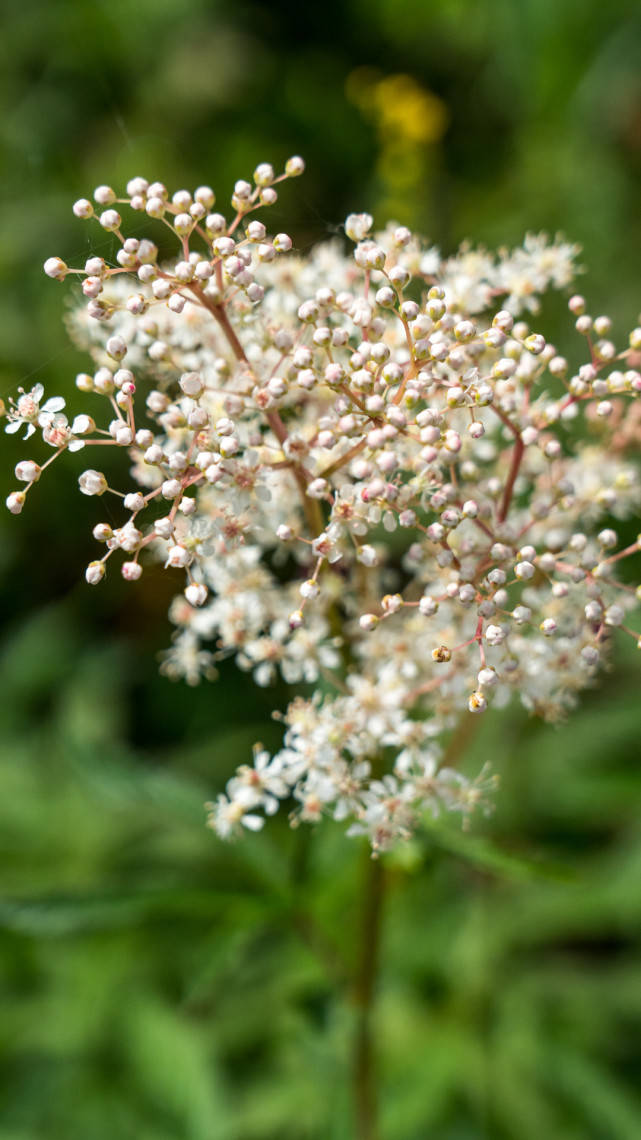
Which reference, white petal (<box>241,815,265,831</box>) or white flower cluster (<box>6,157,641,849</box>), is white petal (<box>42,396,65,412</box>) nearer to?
white flower cluster (<box>6,157,641,849</box>)

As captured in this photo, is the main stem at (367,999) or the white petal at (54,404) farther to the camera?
the main stem at (367,999)

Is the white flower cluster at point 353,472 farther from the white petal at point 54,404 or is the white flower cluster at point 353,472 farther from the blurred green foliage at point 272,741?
the blurred green foliage at point 272,741

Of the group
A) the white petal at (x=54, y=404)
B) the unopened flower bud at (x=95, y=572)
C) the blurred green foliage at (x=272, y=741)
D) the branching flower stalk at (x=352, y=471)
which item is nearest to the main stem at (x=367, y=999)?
the blurred green foliage at (x=272, y=741)

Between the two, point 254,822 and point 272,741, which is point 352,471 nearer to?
point 254,822

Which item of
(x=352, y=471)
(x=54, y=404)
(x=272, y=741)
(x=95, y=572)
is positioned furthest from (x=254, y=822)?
(x=272, y=741)

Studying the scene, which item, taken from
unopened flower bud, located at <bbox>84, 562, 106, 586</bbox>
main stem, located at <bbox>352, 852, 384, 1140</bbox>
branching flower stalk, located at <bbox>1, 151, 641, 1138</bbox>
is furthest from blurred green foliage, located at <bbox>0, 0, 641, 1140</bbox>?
unopened flower bud, located at <bbox>84, 562, 106, 586</bbox>

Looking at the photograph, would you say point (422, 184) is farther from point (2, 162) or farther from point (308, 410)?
point (308, 410)

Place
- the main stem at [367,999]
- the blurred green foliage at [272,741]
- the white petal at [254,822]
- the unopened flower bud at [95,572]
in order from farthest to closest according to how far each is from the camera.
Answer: the blurred green foliage at [272,741] < the main stem at [367,999] < the white petal at [254,822] < the unopened flower bud at [95,572]

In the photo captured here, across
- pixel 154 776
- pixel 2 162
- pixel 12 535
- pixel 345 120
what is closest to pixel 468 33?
pixel 345 120
